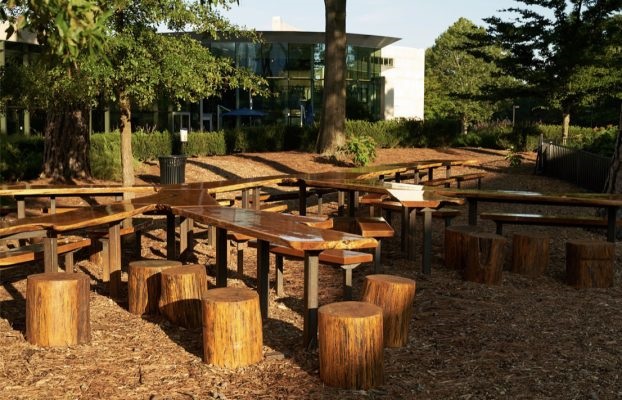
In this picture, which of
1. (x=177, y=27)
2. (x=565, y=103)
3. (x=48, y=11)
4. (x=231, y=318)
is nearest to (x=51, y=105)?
(x=177, y=27)

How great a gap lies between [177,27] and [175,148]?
39.8 feet

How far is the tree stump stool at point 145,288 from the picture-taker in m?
6.27

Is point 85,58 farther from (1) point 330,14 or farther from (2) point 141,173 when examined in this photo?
(1) point 330,14

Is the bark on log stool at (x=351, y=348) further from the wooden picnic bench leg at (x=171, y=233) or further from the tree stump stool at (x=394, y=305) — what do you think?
the wooden picnic bench leg at (x=171, y=233)

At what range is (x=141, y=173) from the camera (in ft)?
60.9

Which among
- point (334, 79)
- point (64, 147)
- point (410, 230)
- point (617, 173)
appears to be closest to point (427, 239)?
point (410, 230)

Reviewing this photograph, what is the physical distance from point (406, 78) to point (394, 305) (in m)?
53.6

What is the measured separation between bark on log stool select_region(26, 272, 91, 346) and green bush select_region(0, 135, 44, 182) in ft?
37.7

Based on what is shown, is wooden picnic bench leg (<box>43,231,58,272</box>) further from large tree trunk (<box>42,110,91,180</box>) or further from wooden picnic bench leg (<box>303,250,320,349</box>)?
large tree trunk (<box>42,110,91,180</box>)

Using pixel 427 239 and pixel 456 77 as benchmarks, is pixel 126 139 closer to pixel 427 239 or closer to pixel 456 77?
pixel 427 239

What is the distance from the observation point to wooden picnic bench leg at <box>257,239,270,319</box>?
595 cm

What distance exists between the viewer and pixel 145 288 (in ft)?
20.6

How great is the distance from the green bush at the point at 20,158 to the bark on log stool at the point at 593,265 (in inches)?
482

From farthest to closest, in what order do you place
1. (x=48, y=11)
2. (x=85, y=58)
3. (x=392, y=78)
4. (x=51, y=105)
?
1. (x=392, y=78)
2. (x=51, y=105)
3. (x=85, y=58)
4. (x=48, y=11)
